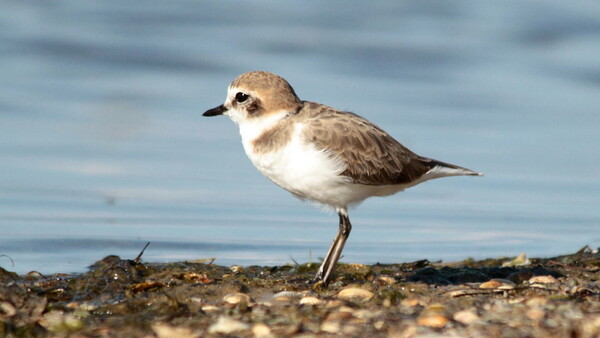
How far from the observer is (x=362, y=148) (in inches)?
275

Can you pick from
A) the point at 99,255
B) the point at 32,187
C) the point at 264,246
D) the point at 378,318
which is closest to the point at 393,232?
the point at 264,246

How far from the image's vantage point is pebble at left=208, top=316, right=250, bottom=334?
524cm

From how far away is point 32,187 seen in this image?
11.0 m

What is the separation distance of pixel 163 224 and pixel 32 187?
5.70 ft

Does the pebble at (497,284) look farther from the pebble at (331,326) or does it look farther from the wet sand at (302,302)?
the pebble at (331,326)

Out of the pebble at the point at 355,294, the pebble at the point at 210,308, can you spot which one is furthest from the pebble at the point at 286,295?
the pebble at the point at 210,308

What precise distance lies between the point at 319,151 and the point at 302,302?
1088 millimetres

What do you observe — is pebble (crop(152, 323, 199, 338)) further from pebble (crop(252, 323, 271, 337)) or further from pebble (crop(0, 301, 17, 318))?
pebble (crop(0, 301, 17, 318))

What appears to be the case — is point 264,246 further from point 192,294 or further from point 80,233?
point 192,294

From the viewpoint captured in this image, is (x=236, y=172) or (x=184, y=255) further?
(x=236, y=172)

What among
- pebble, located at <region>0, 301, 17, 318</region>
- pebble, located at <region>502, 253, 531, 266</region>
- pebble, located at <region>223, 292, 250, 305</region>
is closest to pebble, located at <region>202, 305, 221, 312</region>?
pebble, located at <region>223, 292, 250, 305</region>

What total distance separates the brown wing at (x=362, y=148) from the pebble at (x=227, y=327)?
172 cm

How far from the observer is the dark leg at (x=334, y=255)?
695 centimetres

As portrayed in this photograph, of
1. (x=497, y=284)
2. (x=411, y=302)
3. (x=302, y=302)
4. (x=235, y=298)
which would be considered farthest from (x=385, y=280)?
(x=235, y=298)
